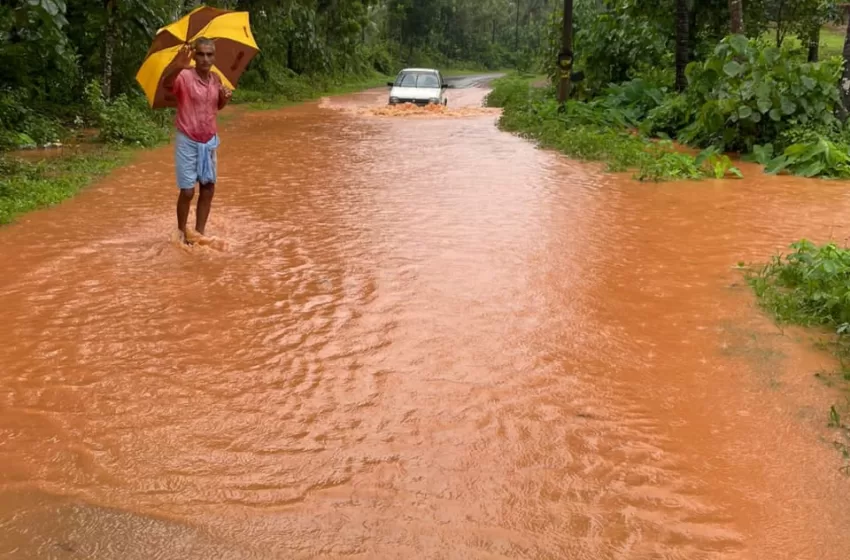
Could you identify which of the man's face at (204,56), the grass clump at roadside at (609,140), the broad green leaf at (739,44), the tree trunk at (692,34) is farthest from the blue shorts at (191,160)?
the tree trunk at (692,34)

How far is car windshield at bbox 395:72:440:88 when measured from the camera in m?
23.7

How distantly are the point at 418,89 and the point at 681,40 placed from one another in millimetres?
8231

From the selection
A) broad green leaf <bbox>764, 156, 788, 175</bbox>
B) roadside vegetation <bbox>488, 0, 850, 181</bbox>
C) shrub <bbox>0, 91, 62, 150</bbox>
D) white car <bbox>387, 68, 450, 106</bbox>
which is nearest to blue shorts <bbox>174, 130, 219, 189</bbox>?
roadside vegetation <bbox>488, 0, 850, 181</bbox>

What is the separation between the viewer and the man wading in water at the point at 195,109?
6.69m

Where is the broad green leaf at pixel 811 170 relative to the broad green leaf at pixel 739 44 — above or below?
below

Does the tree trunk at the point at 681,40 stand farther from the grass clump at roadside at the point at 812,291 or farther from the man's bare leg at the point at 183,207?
the man's bare leg at the point at 183,207

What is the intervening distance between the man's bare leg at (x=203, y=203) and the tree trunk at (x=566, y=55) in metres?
13.7

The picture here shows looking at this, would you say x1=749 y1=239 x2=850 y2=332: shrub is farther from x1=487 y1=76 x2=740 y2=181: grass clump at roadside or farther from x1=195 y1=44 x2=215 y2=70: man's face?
x1=487 y1=76 x2=740 y2=181: grass clump at roadside

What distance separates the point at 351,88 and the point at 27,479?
1384 inches

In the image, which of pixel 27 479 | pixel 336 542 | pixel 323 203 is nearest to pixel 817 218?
pixel 323 203

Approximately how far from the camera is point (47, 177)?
34.4 ft

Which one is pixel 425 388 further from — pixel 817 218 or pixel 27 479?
pixel 817 218

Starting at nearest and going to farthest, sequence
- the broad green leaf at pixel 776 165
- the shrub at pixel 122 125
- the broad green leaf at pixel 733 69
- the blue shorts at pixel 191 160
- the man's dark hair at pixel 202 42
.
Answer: the man's dark hair at pixel 202 42, the blue shorts at pixel 191 160, the broad green leaf at pixel 776 165, the broad green leaf at pixel 733 69, the shrub at pixel 122 125

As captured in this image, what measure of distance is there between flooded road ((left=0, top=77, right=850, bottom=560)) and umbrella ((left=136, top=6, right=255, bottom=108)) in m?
1.48
